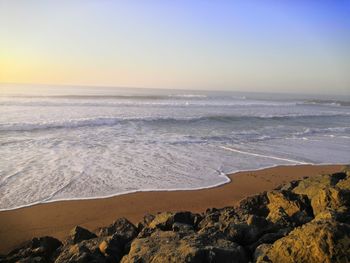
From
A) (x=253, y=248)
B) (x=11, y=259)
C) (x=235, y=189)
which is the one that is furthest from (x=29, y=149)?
(x=253, y=248)

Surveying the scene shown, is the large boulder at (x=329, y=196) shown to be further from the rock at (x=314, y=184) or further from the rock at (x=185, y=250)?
the rock at (x=185, y=250)

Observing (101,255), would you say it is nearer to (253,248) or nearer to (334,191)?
(253,248)

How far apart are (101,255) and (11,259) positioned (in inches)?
55.4

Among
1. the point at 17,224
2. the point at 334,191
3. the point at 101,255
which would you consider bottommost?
the point at 17,224

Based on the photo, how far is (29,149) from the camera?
40.8 ft

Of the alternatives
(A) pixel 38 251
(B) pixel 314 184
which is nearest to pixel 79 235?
(A) pixel 38 251

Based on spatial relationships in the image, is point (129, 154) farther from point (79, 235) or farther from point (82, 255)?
point (82, 255)

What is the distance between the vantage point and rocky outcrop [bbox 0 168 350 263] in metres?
3.41

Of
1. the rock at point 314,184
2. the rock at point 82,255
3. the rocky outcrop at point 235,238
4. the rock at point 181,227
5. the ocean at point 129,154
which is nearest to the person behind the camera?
the rocky outcrop at point 235,238

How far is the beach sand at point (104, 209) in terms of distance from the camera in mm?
6285

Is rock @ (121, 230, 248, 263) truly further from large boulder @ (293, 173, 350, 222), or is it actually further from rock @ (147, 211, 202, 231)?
large boulder @ (293, 173, 350, 222)

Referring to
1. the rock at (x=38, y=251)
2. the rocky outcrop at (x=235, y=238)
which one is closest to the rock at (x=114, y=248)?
the rocky outcrop at (x=235, y=238)

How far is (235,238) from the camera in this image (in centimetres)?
440

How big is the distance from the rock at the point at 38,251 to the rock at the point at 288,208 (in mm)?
3154
